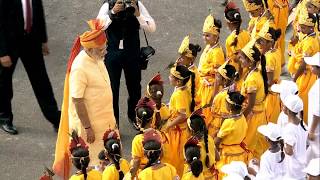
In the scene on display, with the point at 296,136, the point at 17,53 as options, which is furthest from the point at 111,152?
the point at 17,53

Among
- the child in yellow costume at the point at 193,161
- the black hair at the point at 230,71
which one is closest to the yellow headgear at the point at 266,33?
the black hair at the point at 230,71

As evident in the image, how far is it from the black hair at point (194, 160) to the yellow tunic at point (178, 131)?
1017 mm

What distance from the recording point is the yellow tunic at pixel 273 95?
7.33 meters

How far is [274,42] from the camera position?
7.51 m

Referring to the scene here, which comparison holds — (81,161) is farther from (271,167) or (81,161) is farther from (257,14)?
(257,14)

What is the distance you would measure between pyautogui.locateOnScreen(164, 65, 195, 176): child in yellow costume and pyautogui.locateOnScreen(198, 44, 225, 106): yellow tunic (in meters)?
0.65

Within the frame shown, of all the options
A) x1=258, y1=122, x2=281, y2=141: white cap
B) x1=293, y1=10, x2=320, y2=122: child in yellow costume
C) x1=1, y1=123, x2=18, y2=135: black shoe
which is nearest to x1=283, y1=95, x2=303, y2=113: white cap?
x1=258, y1=122, x2=281, y2=141: white cap

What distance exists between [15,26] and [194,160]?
2.83m

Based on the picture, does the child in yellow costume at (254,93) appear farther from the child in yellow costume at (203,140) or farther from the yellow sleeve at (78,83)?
the yellow sleeve at (78,83)

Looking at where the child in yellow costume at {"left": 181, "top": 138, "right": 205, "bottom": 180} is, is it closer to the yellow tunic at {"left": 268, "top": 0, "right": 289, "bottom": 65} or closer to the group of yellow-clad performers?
the group of yellow-clad performers

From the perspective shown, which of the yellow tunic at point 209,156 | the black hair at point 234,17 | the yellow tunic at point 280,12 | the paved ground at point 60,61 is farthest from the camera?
the yellow tunic at point 280,12

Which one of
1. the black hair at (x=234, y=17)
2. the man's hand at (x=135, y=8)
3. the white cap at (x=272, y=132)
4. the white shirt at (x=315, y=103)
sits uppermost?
the man's hand at (x=135, y=8)

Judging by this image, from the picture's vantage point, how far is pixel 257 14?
8.44 metres

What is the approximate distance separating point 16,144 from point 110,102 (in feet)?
5.56
